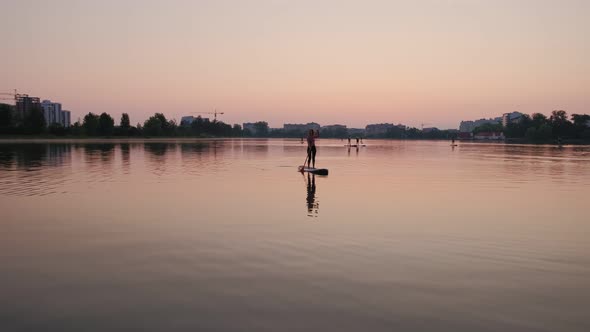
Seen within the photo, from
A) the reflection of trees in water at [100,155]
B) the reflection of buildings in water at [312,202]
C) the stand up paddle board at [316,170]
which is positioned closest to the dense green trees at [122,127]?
the reflection of trees in water at [100,155]

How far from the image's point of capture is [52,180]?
22.0m

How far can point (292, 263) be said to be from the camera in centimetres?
834

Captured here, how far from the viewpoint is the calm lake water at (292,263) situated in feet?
19.4

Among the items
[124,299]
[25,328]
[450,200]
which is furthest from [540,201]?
[25,328]

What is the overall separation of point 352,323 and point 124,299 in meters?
3.38

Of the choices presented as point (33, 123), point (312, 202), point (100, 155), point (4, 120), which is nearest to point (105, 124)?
point (33, 123)

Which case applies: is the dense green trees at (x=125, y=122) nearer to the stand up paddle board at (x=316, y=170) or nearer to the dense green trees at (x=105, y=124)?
the dense green trees at (x=105, y=124)

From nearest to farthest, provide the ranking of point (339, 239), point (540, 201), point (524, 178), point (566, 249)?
1. point (566, 249)
2. point (339, 239)
3. point (540, 201)
4. point (524, 178)

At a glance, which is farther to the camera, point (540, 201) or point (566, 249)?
point (540, 201)

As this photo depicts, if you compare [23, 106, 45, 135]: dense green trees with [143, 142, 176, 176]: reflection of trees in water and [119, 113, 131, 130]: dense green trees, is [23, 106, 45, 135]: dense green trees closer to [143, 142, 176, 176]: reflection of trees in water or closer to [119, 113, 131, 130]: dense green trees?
[119, 113, 131, 130]: dense green trees

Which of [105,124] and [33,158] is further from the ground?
[105,124]

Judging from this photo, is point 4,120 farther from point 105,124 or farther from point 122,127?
point 122,127

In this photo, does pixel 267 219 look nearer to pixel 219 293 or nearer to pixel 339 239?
pixel 339 239

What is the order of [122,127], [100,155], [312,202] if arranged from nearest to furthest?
[312,202] → [100,155] → [122,127]
